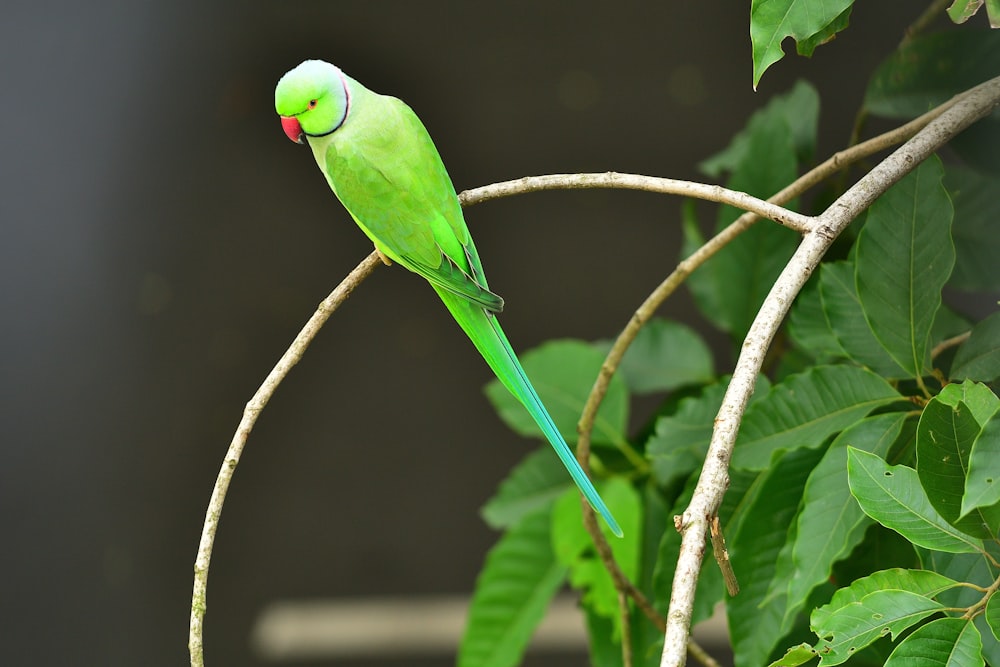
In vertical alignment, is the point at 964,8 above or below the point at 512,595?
above

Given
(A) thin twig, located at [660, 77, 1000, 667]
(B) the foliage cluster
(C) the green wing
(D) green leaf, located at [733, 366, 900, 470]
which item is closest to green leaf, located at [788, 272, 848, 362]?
(B) the foliage cluster

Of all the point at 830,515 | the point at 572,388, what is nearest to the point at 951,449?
the point at 830,515

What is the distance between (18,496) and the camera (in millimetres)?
1850

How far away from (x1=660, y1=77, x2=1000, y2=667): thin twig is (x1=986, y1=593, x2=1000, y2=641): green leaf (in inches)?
7.8

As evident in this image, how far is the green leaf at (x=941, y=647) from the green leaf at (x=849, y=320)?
270 mm

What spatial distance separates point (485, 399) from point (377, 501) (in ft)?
1.14

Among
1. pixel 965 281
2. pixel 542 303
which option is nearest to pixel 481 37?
pixel 542 303

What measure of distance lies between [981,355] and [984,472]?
0.22 m

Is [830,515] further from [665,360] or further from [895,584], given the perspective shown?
[665,360]

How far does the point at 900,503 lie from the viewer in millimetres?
587

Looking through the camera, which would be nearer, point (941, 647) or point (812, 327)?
point (941, 647)

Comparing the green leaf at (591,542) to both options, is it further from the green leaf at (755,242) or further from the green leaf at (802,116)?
the green leaf at (802,116)

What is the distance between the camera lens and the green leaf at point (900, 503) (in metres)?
0.58

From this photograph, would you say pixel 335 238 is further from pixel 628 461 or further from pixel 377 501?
pixel 628 461
